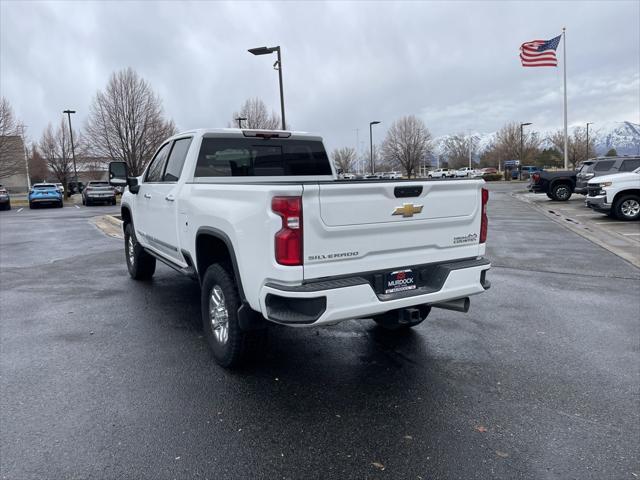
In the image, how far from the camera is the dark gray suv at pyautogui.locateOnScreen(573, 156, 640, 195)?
19.5 metres

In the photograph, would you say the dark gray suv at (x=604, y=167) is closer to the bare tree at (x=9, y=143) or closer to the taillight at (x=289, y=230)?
the taillight at (x=289, y=230)

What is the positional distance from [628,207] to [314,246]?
1494cm

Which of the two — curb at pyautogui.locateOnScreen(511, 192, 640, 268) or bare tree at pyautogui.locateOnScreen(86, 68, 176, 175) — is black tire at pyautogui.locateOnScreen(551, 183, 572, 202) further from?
bare tree at pyautogui.locateOnScreen(86, 68, 176, 175)

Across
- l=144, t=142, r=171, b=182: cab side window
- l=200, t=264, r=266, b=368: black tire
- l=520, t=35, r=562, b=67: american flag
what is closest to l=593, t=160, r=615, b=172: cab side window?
l=520, t=35, r=562, b=67: american flag

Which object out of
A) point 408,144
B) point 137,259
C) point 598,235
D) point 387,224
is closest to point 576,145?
point 408,144

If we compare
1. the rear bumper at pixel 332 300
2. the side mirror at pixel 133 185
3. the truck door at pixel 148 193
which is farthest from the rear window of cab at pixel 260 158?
the rear bumper at pixel 332 300

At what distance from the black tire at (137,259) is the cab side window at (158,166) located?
1269 mm

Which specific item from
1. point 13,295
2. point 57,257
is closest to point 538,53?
point 57,257

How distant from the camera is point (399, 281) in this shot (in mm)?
3721

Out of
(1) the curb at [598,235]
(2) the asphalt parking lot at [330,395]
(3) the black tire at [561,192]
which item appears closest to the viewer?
(2) the asphalt parking lot at [330,395]

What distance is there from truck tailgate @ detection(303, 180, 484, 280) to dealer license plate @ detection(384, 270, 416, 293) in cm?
7

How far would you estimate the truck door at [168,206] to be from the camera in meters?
5.16

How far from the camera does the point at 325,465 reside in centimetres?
291

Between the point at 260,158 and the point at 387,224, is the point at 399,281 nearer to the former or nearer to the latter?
the point at 387,224
